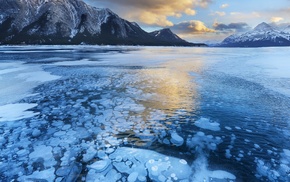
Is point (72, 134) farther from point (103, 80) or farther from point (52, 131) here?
point (103, 80)

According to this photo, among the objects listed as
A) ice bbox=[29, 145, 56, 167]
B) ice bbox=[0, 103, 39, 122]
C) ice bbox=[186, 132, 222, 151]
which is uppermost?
ice bbox=[0, 103, 39, 122]

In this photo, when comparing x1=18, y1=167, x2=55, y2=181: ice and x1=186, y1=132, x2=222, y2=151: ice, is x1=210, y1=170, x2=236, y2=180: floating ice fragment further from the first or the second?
x1=18, y1=167, x2=55, y2=181: ice

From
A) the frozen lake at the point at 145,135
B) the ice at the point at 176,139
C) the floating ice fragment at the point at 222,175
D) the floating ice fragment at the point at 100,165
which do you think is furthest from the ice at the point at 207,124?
the floating ice fragment at the point at 100,165

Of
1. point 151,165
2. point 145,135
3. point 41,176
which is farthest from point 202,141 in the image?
point 41,176

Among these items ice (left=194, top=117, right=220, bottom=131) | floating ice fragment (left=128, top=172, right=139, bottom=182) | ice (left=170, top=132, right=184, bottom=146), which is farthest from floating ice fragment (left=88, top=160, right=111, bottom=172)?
ice (left=194, top=117, right=220, bottom=131)

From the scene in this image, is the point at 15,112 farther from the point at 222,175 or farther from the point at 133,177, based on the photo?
the point at 222,175

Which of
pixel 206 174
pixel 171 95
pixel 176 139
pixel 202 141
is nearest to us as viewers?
pixel 206 174

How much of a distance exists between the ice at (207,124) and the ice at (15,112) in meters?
5.50

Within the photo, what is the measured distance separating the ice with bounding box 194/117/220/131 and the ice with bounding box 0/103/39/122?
18.0ft

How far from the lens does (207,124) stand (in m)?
6.01

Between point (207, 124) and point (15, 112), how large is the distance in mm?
6460

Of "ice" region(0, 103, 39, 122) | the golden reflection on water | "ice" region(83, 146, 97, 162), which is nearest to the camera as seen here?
"ice" region(83, 146, 97, 162)

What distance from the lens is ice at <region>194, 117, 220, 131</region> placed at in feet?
18.9

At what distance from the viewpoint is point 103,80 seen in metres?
12.4
